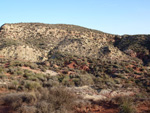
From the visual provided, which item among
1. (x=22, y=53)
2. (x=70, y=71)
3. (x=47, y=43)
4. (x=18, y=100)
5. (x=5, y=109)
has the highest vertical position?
(x=47, y=43)

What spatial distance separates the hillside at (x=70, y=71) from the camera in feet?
23.6

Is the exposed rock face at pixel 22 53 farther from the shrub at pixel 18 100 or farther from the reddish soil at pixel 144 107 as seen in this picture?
the reddish soil at pixel 144 107

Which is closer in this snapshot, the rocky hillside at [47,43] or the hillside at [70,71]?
the hillside at [70,71]

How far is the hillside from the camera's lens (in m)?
7.18

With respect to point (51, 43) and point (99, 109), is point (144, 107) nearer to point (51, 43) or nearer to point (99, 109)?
point (99, 109)

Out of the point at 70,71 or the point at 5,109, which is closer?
the point at 5,109

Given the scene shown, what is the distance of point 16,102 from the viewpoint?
6977mm

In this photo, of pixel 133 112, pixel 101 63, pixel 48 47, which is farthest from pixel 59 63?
pixel 133 112

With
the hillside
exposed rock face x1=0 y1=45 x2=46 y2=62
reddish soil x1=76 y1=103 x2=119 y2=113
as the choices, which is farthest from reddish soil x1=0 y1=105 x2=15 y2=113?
exposed rock face x1=0 y1=45 x2=46 y2=62

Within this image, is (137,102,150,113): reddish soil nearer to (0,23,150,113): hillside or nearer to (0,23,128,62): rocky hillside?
(0,23,150,113): hillside

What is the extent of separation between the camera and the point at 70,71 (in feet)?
80.4

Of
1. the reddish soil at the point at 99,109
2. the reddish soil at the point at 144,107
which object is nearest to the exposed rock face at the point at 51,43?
the reddish soil at the point at 99,109

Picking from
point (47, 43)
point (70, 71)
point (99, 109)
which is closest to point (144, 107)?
point (99, 109)

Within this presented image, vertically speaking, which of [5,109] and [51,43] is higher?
[51,43]
